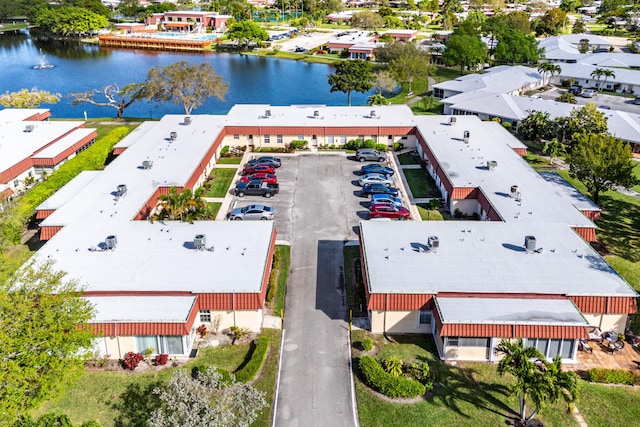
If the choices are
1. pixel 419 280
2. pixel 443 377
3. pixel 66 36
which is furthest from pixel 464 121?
pixel 66 36

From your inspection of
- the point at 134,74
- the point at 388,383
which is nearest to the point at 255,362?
the point at 388,383

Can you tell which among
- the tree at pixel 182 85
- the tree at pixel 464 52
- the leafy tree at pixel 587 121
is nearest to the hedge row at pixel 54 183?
the tree at pixel 182 85

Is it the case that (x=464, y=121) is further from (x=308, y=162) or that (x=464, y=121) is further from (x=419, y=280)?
(x=419, y=280)

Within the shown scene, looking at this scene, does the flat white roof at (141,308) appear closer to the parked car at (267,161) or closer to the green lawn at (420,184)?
the parked car at (267,161)

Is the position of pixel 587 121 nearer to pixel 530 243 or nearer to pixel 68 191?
pixel 530 243

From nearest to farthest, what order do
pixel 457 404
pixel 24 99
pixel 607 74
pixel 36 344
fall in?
1. pixel 36 344
2. pixel 457 404
3. pixel 24 99
4. pixel 607 74

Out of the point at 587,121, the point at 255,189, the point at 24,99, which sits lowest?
the point at 255,189
